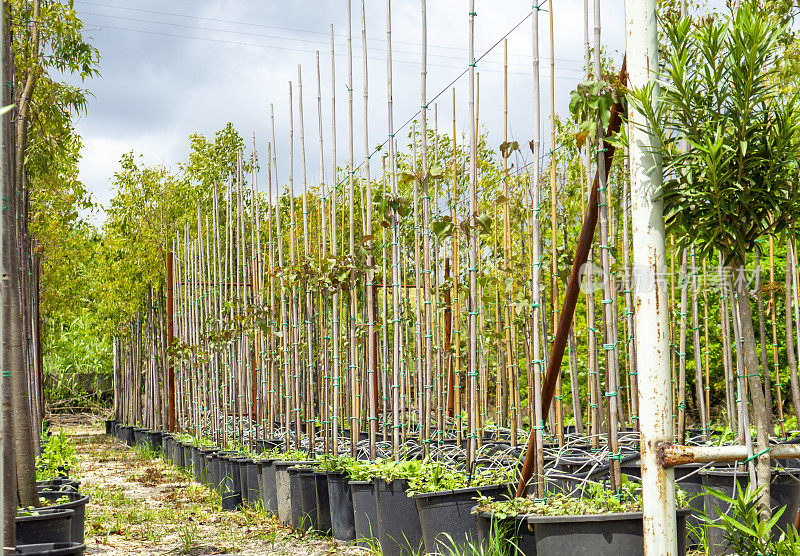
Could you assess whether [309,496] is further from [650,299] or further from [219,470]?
[650,299]

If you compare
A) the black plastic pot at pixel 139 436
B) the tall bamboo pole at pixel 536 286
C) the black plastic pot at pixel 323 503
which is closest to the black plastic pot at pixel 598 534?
the tall bamboo pole at pixel 536 286

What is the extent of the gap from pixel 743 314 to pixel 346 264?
2999 millimetres

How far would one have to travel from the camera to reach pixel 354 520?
4367 mm

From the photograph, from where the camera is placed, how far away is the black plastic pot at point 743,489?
2.91 m

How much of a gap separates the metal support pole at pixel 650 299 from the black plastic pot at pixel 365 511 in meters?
2.19

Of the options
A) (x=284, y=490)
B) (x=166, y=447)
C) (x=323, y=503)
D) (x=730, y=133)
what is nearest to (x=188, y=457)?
(x=166, y=447)

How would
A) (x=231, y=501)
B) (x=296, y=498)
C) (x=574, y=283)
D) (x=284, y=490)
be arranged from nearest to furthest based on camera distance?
(x=574, y=283), (x=296, y=498), (x=284, y=490), (x=231, y=501)

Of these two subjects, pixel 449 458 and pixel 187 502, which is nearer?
pixel 449 458

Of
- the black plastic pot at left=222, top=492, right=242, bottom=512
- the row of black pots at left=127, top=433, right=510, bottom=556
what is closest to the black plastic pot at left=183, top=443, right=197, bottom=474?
the row of black pots at left=127, top=433, right=510, bottom=556

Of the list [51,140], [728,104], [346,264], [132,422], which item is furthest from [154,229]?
[728,104]

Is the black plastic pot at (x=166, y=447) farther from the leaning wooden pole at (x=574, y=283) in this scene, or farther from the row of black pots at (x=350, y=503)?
the leaning wooden pole at (x=574, y=283)

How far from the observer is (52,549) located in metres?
2.71

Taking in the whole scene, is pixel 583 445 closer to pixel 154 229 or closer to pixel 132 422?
pixel 154 229

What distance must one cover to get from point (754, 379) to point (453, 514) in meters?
1.47
